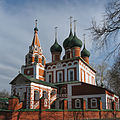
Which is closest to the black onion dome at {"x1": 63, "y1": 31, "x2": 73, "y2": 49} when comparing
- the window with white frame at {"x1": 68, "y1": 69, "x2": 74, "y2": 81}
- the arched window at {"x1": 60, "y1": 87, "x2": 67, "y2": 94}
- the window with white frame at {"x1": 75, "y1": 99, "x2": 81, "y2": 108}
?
the window with white frame at {"x1": 68, "y1": 69, "x2": 74, "y2": 81}

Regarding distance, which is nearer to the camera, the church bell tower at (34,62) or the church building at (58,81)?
the church building at (58,81)

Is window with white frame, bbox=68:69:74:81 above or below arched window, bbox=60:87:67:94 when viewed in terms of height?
above

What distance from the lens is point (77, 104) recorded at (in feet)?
91.3

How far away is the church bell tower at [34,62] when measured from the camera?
104 feet

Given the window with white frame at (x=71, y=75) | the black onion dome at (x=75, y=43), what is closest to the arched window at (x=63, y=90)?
the window with white frame at (x=71, y=75)

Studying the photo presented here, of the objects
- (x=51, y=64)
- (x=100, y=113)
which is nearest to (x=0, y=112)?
(x=100, y=113)

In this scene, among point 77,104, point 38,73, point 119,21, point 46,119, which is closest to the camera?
point 119,21

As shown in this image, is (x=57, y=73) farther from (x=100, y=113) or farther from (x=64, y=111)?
(x=64, y=111)

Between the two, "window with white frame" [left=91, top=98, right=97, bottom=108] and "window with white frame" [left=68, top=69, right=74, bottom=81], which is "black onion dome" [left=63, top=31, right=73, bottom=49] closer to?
"window with white frame" [left=68, top=69, right=74, bottom=81]

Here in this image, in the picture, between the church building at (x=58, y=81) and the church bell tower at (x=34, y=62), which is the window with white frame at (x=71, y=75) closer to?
the church building at (x=58, y=81)

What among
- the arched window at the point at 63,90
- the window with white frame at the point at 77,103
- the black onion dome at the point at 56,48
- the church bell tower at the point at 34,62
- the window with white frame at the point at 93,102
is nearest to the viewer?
the window with white frame at the point at 93,102

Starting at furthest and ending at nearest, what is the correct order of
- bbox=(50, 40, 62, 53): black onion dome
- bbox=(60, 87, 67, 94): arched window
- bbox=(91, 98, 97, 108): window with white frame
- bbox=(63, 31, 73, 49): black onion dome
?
1. bbox=(50, 40, 62, 53): black onion dome
2. bbox=(63, 31, 73, 49): black onion dome
3. bbox=(60, 87, 67, 94): arched window
4. bbox=(91, 98, 97, 108): window with white frame

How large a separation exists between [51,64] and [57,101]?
25.2ft

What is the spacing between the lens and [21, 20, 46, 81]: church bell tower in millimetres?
31766
